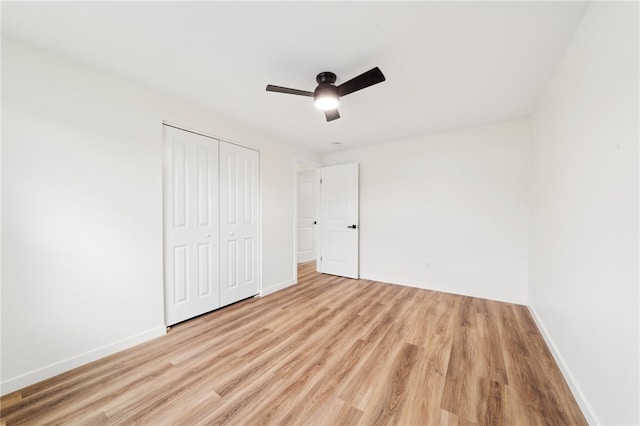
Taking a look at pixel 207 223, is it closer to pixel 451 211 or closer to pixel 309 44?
pixel 309 44

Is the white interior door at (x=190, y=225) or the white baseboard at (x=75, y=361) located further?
the white interior door at (x=190, y=225)

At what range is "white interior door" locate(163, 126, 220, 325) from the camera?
7.83 feet

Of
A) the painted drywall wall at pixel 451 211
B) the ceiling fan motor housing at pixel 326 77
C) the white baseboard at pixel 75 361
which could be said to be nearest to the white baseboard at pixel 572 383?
the painted drywall wall at pixel 451 211

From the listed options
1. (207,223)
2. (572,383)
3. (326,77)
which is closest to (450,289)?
(572,383)

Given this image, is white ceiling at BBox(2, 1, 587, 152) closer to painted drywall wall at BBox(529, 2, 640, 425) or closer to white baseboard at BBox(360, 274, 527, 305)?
painted drywall wall at BBox(529, 2, 640, 425)

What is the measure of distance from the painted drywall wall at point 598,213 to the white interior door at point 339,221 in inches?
103

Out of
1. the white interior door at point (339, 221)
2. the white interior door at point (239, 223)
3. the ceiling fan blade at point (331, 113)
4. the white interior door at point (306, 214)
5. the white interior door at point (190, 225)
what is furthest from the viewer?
the white interior door at point (306, 214)

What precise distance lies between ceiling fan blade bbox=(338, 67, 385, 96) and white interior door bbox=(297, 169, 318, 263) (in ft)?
13.0

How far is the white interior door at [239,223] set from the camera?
2879 millimetres

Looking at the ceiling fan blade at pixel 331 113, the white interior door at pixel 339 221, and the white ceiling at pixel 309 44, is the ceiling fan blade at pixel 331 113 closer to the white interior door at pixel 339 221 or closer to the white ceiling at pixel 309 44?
the white ceiling at pixel 309 44

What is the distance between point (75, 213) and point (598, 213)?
11.6ft

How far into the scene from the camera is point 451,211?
3.42 metres

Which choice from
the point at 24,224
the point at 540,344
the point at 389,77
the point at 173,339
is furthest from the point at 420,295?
the point at 24,224

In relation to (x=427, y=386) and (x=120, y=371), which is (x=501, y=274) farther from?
(x=120, y=371)
